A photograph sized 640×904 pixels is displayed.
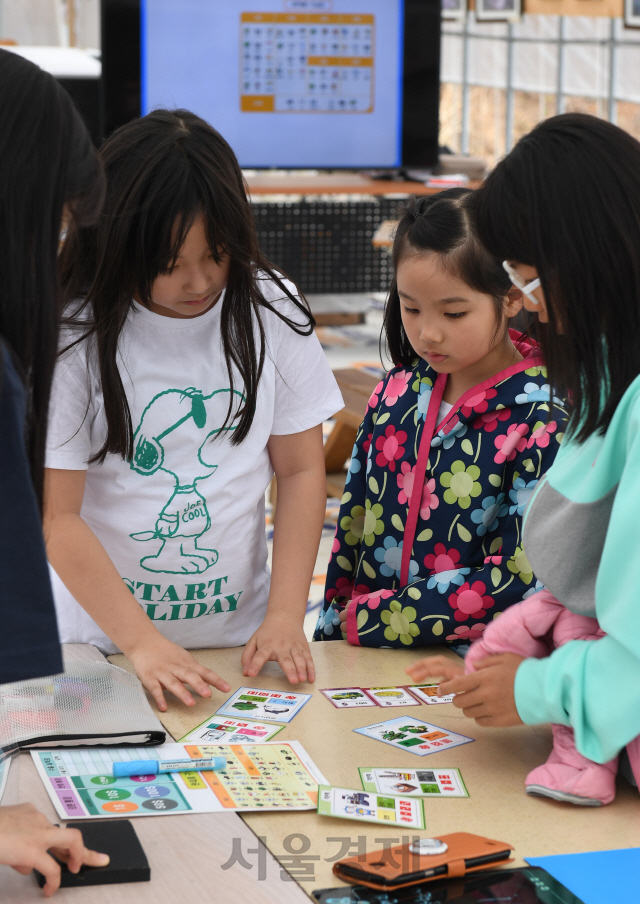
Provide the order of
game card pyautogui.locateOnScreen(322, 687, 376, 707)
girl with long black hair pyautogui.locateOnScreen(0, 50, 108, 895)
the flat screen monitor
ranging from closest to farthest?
girl with long black hair pyautogui.locateOnScreen(0, 50, 108, 895) < game card pyautogui.locateOnScreen(322, 687, 376, 707) < the flat screen monitor

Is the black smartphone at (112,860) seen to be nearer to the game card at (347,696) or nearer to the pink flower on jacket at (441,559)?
the game card at (347,696)

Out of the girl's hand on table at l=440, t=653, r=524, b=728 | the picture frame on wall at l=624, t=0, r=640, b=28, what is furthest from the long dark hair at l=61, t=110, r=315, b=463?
the picture frame on wall at l=624, t=0, r=640, b=28

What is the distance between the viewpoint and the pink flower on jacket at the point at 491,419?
1.37 metres

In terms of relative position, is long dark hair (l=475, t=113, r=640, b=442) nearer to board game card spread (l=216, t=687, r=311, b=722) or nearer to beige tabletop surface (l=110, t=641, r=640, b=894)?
beige tabletop surface (l=110, t=641, r=640, b=894)

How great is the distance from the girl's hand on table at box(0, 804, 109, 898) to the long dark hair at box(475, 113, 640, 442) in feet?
1.75

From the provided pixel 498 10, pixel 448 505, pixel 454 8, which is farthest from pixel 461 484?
pixel 454 8

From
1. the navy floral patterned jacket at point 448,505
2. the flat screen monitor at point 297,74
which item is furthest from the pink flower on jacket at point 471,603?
the flat screen monitor at point 297,74

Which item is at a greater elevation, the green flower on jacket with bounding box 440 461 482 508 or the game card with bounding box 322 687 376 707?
the green flower on jacket with bounding box 440 461 482 508

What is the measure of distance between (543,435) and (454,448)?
124 millimetres

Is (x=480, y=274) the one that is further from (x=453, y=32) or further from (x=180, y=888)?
(x=453, y=32)

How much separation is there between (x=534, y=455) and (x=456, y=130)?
9.68m

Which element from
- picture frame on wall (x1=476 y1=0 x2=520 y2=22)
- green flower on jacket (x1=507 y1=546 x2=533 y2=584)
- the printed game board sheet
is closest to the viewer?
the printed game board sheet

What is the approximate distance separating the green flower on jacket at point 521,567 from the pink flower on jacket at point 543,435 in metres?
0.14

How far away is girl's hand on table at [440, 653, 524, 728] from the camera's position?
96 centimetres
